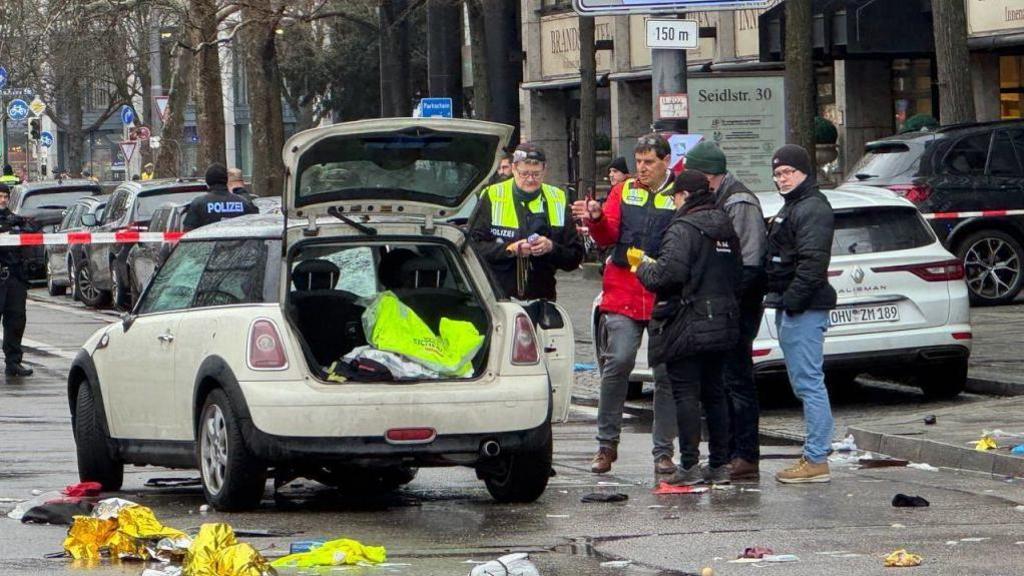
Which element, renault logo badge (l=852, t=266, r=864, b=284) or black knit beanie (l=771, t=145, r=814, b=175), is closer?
black knit beanie (l=771, t=145, r=814, b=175)

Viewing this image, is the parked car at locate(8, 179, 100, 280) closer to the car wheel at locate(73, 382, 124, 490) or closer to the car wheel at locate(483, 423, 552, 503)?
the car wheel at locate(73, 382, 124, 490)

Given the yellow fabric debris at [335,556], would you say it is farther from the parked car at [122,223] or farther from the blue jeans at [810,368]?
the parked car at [122,223]

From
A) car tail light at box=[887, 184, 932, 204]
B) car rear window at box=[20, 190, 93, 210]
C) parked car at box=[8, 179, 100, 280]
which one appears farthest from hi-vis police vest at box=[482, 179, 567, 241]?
car rear window at box=[20, 190, 93, 210]

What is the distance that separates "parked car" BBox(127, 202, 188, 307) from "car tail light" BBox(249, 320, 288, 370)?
14965 mm

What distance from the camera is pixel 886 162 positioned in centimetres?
2106

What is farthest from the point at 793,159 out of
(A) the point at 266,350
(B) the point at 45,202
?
(B) the point at 45,202

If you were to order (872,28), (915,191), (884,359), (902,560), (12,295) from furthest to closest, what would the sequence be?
(872,28) → (915,191) → (12,295) → (884,359) → (902,560)

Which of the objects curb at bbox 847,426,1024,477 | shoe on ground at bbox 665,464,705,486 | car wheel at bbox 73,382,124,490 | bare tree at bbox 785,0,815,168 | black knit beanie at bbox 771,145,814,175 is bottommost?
curb at bbox 847,426,1024,477

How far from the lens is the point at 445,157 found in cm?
1009

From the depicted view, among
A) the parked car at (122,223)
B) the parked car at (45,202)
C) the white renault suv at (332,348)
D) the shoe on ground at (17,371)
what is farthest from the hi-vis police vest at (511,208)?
the parked car at (45,202)

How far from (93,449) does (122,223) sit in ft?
55.2

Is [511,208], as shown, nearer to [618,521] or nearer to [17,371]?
[618,521]

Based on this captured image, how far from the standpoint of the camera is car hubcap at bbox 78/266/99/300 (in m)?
28.9

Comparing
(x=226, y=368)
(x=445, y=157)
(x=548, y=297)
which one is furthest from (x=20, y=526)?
(x=548, y=297)
